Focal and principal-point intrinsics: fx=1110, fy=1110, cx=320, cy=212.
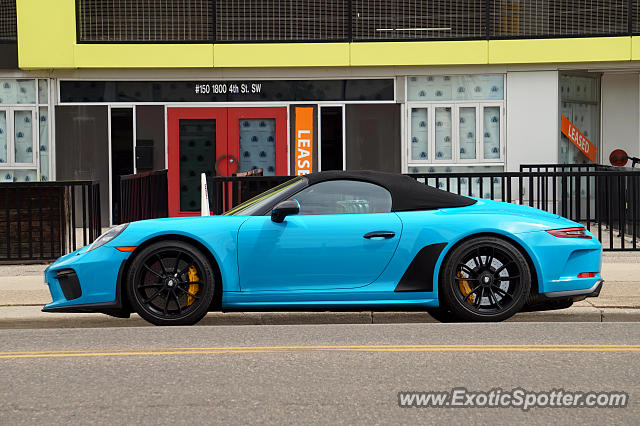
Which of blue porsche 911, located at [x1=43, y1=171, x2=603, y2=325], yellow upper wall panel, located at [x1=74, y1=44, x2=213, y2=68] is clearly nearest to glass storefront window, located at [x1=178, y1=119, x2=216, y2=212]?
yellow upper wall panel, located at [x1=74, y1=44, x2=213, y2=68]

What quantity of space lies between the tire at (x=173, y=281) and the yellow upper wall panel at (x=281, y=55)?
42.6 ft

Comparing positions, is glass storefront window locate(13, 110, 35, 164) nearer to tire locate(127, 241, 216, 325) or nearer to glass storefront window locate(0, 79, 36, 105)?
glass storefront window locate(0, 79, 36, 105)

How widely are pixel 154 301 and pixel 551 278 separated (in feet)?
10.5

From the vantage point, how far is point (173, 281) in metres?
8.90

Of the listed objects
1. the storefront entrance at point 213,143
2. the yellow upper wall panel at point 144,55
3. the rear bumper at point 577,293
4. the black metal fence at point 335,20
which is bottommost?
the rear bumper at point 577,293

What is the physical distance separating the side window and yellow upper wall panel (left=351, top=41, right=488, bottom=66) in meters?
12.5

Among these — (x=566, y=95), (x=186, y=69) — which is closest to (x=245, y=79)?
(x=186, y=69)

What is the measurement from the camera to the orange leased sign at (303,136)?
21.8 m

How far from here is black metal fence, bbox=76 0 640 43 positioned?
21594mm

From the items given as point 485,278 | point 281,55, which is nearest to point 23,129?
point 281,55

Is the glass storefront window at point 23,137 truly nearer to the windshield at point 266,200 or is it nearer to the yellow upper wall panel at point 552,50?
the yellow upper wall panel at point 552,50

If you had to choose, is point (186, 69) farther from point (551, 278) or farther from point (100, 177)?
point (551, 278)

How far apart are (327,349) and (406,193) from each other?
6.09 ft

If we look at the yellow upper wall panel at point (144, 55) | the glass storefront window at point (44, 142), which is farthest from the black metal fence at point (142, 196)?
the glass storefront window at point (44, 142)
